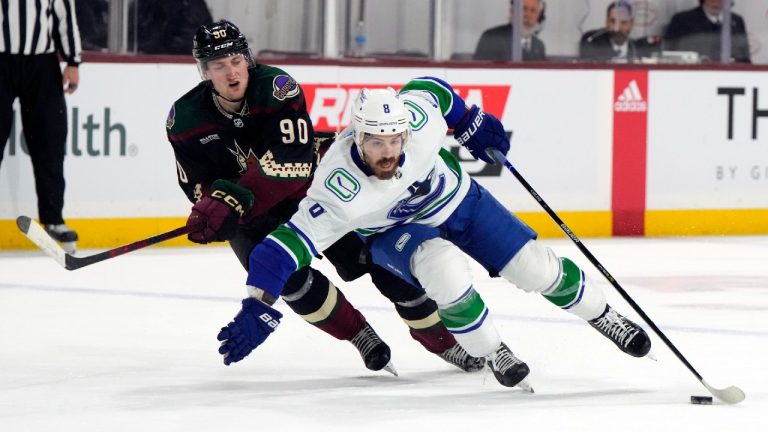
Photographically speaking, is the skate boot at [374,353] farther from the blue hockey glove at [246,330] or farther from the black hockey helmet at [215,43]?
the black hockey helmet at [215,43]

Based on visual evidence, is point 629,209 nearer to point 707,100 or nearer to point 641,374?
point 707,100

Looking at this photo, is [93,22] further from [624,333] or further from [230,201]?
[624,333]

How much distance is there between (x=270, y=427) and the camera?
336 centimetres

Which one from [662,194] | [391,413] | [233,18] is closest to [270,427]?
[391,413]

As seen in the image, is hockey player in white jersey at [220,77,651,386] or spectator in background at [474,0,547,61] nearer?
hockey player in white jersey at [220,77,651,386]

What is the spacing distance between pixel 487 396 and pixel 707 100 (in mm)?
4413

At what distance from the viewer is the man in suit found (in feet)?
26.1

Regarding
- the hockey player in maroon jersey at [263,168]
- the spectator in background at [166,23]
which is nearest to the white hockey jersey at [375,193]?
the hockey player in maroon jersey at [263,168]

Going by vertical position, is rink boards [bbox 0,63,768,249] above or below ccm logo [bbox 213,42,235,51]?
below

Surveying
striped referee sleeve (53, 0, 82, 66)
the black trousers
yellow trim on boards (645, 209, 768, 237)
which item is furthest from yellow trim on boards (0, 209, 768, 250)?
striped referee sleeve (53, 0, 82, 66)

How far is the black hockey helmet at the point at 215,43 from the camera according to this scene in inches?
153

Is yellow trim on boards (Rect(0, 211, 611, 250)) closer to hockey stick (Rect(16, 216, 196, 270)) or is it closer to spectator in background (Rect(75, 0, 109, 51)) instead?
spectator in background (Rect(75, 0, 109, 51))

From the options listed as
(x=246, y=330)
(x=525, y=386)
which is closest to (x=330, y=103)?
(x=525, y=386)

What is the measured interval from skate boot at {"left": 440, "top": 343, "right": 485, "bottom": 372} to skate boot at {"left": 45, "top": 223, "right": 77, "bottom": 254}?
2.92 metres
